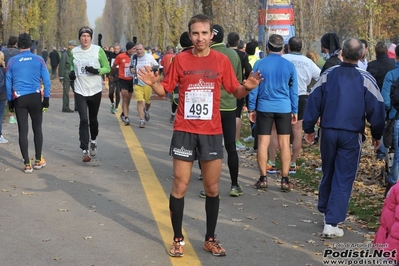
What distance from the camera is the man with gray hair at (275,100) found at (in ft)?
31.2

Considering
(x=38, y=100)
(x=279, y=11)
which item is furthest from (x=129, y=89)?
(x=38, y=100)

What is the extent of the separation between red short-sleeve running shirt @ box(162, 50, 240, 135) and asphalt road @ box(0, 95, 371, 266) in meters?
1.18

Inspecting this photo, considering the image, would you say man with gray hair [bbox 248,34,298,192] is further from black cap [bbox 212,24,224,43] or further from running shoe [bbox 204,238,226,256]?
running shoe [bbox 204,238,226,256]

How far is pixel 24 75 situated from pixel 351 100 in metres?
5.52

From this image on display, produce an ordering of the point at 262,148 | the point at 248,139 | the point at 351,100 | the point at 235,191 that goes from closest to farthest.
Answer: the point at 351,100 → the point at 235,191 → the point at 262,148 → the point at 248,139

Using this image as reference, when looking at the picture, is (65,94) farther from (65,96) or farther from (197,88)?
(197,88)

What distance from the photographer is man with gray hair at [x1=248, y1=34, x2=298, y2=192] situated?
9.52 metres

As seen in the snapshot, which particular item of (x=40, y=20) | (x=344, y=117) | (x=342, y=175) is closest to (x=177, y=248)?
Result: (x=342, y=175)

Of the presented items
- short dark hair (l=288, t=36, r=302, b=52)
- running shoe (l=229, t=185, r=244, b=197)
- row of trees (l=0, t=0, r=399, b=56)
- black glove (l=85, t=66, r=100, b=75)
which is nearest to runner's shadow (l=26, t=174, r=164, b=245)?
running shoe (l=229, t=185, r=244, b=197)

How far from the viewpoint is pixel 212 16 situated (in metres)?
24.5

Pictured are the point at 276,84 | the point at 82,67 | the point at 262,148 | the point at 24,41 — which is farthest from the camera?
the point at 82,67

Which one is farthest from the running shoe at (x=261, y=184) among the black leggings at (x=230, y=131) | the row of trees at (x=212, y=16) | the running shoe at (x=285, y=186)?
the row of trees at (x=212, y=16)

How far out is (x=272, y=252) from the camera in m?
6.64

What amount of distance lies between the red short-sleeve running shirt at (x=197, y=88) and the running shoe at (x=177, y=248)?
98cm
